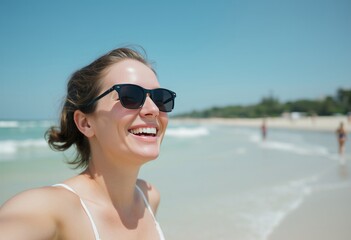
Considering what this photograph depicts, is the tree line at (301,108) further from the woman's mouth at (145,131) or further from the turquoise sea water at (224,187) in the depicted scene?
the woman's mouth at (145,131)

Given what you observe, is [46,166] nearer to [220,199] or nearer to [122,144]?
[220,199]

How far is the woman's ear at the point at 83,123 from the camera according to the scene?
5.29ft

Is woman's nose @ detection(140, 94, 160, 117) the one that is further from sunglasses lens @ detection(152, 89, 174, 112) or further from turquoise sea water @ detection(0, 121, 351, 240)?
turquoise sea water @ detection(0, 121, 351, 240)

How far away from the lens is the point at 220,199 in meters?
6.15

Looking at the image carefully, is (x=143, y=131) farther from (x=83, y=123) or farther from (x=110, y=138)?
(x=83, y=123)

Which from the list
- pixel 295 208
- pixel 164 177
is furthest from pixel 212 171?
pixel 295 208

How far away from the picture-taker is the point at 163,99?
170 centimetres

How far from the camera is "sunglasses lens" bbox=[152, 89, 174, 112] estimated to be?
64.5 inches

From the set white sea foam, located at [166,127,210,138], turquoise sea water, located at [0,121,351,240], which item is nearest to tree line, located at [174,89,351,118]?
white sea foam, located at [166,127,210,138]

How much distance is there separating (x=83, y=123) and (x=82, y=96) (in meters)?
0.16

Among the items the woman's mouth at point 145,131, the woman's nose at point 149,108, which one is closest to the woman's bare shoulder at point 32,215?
the woman's mouth at point 145,131

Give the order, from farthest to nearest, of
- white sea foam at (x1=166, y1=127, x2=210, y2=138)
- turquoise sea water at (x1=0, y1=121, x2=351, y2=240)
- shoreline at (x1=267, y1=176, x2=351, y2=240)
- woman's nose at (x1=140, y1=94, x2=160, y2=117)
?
white sea foam at (x1=166, y1=127, x2=210, y2=138), turquoise sea water at (x1=0, y1=121, x2=351, y2=240), shoreline at (x1=267, y1=176, x2=351, y2=240), woman's nose at (x1=140, y1=94, x2=160, y2=117)

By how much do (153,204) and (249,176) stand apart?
23.0 feet

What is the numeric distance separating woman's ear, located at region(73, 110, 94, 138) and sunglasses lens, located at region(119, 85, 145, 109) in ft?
0.93
